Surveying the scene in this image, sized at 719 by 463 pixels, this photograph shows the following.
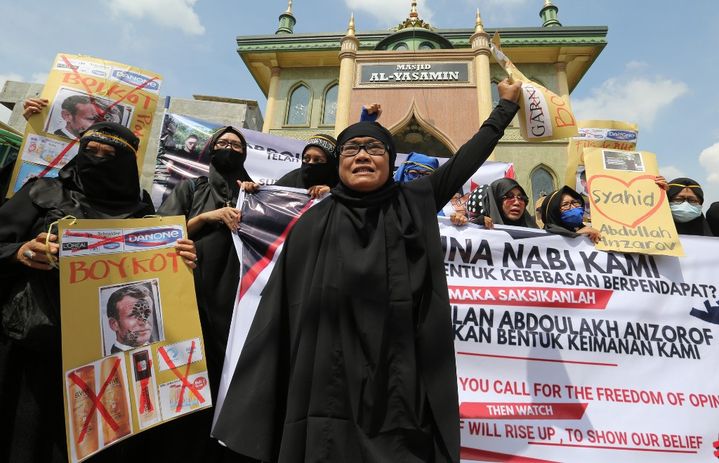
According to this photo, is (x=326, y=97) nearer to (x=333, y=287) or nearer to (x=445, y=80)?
(x=445, y=80)

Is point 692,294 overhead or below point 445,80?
below

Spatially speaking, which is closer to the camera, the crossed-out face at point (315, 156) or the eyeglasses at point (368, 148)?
the eyeglasses at point (368, 148)

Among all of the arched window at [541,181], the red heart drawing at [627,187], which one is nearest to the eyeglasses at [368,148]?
the red heart drawing at [627,187]

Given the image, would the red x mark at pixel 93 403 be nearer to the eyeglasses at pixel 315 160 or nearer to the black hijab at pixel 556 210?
the eyeglasses at pixel 315 160

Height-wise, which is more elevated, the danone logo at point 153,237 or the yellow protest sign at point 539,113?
the yellow protest sign at point 539,113

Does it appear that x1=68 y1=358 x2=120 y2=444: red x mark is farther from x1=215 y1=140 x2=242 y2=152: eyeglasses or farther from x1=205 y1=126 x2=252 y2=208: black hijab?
x1=215 y1=140 x2=242 y2=152: eyeglasses

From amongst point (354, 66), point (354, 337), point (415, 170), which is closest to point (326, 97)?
point (354, 66)

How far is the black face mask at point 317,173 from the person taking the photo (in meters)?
2.86

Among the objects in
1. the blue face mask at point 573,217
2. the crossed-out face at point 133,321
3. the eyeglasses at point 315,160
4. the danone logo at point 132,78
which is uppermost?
the danone logo at point 132,78

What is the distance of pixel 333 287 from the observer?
1.44 meters

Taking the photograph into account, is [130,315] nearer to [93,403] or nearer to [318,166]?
[93,403]

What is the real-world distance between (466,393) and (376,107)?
1.72 meters

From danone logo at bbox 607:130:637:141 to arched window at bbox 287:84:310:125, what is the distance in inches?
456

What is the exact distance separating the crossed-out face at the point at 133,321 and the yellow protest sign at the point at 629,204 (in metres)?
2.69
